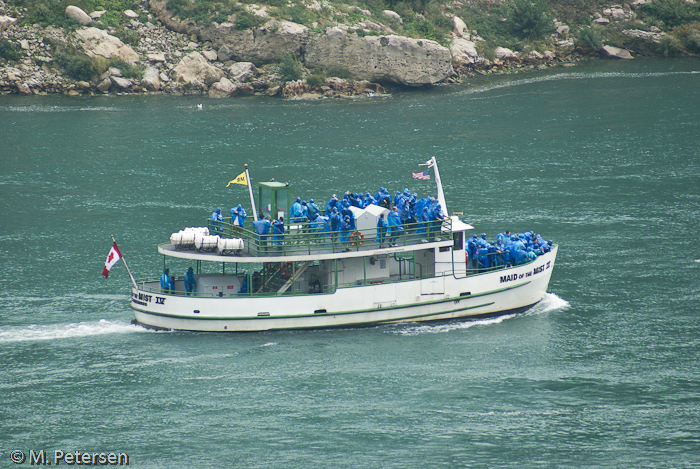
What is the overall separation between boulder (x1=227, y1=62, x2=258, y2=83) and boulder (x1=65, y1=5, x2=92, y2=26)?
15.2 meters

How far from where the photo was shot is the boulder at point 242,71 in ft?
268

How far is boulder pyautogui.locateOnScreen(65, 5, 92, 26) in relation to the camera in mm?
83875

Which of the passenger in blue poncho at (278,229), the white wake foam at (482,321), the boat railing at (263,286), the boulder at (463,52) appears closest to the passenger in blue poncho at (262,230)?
the passenger in blue poncho at (278,229)

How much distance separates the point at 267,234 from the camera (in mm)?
31422

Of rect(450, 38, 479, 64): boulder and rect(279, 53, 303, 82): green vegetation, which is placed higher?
rect(450, 38, 479, 64): boulder

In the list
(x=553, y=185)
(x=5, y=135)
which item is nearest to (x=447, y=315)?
(x=553, y=185)

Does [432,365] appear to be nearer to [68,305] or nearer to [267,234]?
[267,234]

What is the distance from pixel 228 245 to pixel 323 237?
348 cm

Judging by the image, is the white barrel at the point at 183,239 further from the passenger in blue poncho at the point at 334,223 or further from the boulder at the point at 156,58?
the boulder at the point at 156,58

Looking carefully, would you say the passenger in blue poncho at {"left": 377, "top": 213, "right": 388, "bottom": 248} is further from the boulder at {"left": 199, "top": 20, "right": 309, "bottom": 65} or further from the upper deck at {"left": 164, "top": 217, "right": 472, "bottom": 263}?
the boulder at {"left": 199, "top": 20, "right": 309, "bottom": 65}

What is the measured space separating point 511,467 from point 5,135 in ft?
175

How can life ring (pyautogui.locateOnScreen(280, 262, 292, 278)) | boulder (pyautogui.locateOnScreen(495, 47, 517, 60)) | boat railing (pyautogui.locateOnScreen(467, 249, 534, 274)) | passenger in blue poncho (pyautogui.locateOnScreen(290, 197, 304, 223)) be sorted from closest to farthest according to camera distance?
passenger in blue poncho (pyautogui.locateOnScreen(290, 197, 304, 223))
life ring (pyautogui.locateOnScreen(280, 262, 292, 278))
boat railing (pyautogui.locateOnScreen(467, 249, 534, 274))
boulder (pyautogui.locateOnScreen(495, 47, 517, 60))

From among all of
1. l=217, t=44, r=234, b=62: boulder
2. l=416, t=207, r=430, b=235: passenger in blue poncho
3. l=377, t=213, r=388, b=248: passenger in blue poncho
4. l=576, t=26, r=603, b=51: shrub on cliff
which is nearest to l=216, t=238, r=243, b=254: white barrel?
l=377, t=213, r=388, b=248: passenger in blue poncho

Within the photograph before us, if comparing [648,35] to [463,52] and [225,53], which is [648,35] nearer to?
[463,52]
